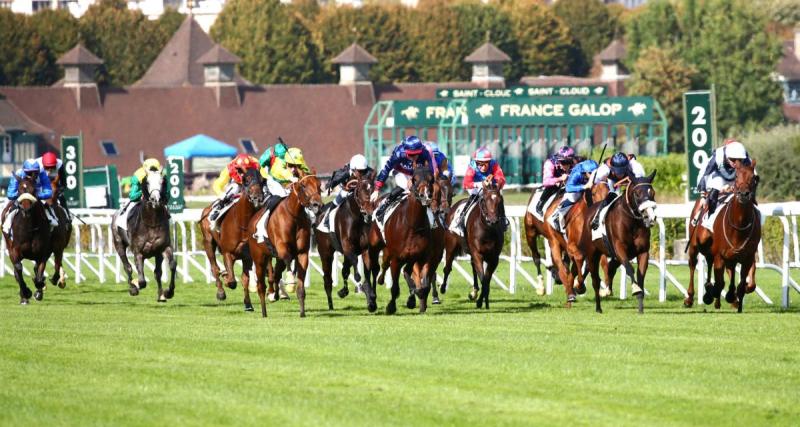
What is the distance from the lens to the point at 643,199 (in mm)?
17688

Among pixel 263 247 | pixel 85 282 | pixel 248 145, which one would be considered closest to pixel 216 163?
pixel 248 145

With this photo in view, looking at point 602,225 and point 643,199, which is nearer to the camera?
point 643,199

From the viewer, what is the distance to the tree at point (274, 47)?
325 ft

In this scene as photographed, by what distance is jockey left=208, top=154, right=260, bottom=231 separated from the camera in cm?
2041

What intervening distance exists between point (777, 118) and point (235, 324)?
2962 inches

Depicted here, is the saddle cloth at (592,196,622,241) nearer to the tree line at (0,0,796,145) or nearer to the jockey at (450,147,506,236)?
the jockey at (450,147,506,236)

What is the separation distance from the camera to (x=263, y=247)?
719 inches

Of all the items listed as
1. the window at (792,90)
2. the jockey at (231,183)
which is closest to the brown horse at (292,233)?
the jockey at (231,183)

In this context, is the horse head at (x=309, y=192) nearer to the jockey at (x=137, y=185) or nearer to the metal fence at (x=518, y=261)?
the jockey at (x=137, y=185)

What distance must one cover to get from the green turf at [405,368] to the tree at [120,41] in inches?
3264

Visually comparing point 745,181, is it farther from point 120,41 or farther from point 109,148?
point 120,41

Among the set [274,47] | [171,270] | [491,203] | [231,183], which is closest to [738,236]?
[491,203]

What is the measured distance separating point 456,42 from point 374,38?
181 inches

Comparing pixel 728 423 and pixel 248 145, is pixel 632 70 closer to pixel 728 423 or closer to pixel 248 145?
pixel 248 145
